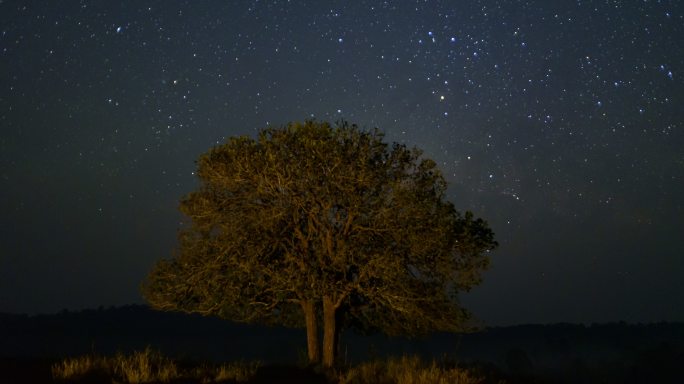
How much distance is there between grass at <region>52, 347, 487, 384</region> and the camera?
14.9 metres

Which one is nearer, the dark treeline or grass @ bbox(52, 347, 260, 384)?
grass @ bbox(52, 347, 260, 384)

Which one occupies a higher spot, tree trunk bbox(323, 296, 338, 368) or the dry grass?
tree trunk bbox(323, 296, 338, 368)

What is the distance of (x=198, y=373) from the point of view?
1602 centimetres

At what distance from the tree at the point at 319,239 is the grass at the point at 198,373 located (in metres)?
3.04

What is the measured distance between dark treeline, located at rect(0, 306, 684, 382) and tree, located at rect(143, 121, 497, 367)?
75609 millimetres

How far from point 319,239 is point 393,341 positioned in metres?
98.6

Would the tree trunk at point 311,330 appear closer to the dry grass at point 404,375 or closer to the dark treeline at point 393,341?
the dry grass at point 404,375

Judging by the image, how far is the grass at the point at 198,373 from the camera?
14915 mm

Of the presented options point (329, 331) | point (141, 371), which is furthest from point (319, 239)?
point (141, 371)

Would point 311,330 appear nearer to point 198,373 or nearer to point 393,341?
point 198,373

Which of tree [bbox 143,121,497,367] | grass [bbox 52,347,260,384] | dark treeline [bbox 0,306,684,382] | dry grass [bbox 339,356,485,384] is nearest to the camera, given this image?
grass [bbox 52,347,260,384]

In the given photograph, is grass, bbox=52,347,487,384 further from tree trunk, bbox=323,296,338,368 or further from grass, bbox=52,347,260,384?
tree trunk, bbox=323,296,338,368

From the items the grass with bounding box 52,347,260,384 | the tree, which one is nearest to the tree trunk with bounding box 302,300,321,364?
the tree

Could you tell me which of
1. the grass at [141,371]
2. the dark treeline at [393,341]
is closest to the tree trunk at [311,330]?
the grass at [141,371]
